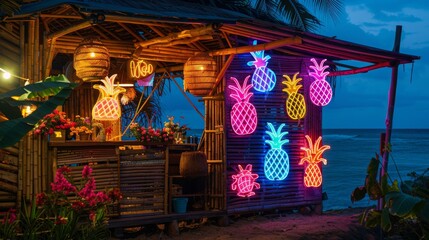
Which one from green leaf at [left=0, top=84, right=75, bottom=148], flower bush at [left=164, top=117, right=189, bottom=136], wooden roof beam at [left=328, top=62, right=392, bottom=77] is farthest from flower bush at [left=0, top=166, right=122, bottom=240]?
wooden roof beam at [left=328, top=62, right=392, bottom=77]

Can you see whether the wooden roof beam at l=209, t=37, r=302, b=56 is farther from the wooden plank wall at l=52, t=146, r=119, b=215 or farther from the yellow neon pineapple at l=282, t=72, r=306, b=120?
the wooden plank wall at l=52, t=146, r=119, b=215

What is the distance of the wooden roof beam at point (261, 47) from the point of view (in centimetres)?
869

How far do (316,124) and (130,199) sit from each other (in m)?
4.09

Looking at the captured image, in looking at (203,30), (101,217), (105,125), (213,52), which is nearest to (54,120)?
(101,217)

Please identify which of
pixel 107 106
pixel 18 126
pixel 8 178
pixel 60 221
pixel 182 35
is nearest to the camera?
pixel 18 126

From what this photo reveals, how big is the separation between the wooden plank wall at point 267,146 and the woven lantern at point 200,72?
655 millimetres

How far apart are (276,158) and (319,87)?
1559 millimetres

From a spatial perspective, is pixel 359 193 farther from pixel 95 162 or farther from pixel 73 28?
pixel 73 28

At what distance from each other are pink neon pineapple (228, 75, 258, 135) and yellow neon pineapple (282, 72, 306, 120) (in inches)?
35.6

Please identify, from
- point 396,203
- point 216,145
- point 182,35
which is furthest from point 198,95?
point 396,203

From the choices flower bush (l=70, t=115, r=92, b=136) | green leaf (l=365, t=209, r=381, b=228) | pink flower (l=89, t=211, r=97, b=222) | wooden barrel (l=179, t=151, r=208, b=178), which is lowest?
green leaf (l=365, t=209, r=381, b=228)

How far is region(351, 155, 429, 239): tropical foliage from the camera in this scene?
756 cm

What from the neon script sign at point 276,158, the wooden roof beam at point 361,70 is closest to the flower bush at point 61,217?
the neon script sign at point 276,158

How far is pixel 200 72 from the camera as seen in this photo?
934cm
